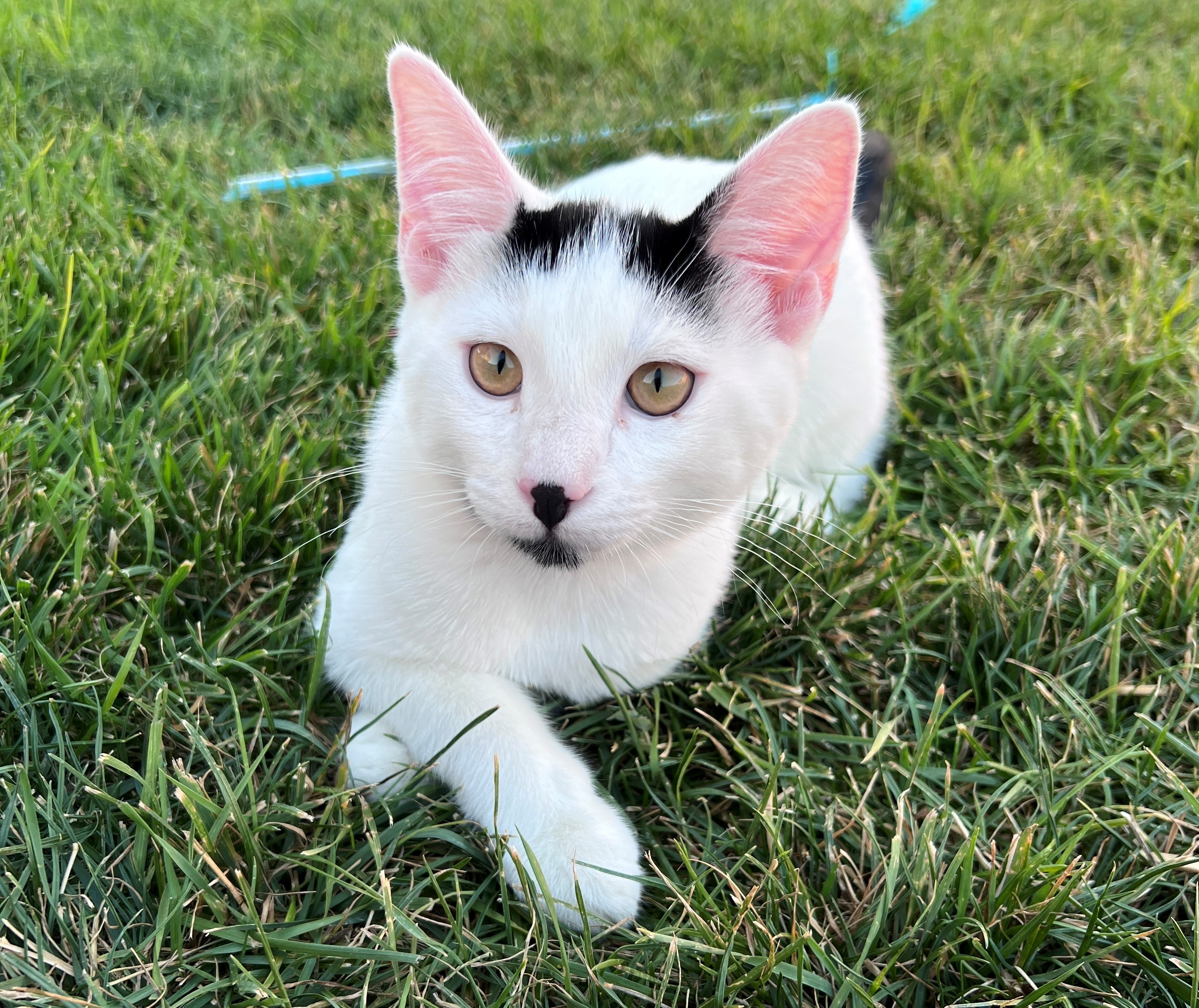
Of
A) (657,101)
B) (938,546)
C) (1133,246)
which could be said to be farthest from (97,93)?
(1133,246)

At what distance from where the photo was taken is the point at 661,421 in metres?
1.28

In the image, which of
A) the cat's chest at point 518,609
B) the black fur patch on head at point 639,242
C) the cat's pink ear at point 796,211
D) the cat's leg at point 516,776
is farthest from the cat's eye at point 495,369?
the cat's leg at point 516,776

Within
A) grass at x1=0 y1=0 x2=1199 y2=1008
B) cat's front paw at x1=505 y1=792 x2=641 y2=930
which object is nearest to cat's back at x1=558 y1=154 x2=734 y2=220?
grass at x1=0 y1=0 x2=1199 y2=1008

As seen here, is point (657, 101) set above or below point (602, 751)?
above

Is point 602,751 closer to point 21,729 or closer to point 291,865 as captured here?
point 291,865

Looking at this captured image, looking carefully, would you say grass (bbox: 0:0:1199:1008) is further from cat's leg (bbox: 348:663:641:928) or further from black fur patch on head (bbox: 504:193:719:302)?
black fur patch on head (bbox: 504:193:719:302)

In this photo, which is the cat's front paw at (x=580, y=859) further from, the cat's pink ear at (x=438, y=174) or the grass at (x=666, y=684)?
the cat's pink ear at (x=438, y=174)

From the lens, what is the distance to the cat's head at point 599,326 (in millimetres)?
1234

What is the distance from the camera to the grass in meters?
1.19

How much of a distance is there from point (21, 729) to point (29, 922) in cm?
31

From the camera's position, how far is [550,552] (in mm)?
1307

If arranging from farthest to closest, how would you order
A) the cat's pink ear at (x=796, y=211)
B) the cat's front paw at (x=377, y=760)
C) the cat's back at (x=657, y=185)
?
the cat's back at (x=657, y=185) < the cat's front paw at (x=377, y=760) < the cat's pink ear at (x=796, y=211)

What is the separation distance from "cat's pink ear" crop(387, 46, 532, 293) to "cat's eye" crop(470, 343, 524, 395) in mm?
219

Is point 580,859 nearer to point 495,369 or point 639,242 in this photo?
point 495,369
